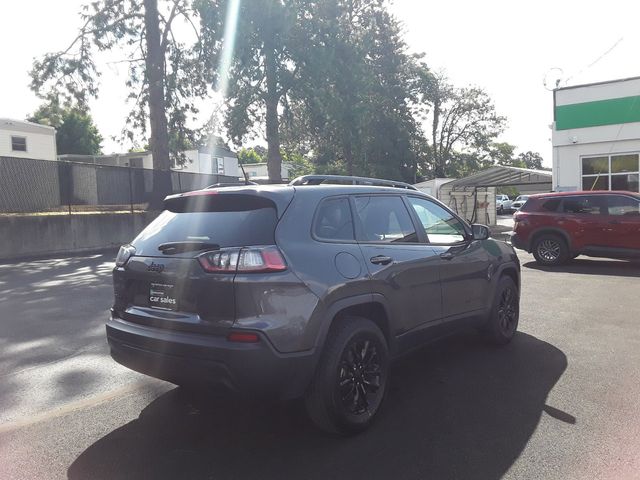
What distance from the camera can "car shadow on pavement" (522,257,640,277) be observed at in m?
10.8

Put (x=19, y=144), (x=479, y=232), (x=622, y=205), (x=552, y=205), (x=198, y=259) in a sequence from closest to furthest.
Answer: (x=198, y=259), (x=479, y=232), (x=622, y=205), (x=552, y=205), (x=19, y=144)

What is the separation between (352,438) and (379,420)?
345mm

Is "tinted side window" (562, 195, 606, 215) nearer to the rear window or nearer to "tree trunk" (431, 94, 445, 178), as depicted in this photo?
the rear window

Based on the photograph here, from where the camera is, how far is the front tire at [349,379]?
3.40m

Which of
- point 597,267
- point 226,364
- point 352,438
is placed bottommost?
point 352,438

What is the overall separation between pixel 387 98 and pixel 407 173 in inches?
247

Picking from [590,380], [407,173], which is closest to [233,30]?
[590,380]

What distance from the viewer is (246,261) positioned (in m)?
3.24

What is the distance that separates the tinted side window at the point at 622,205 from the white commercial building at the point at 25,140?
30.9 metres

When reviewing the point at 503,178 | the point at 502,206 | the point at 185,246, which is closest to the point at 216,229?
the point at 185,246

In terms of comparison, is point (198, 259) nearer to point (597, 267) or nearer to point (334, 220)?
point (334, 220)

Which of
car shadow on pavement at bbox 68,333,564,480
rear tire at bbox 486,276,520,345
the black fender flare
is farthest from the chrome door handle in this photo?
the black fender flare

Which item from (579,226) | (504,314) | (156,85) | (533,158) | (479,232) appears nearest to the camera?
(479,232)

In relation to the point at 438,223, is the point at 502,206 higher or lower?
higher
